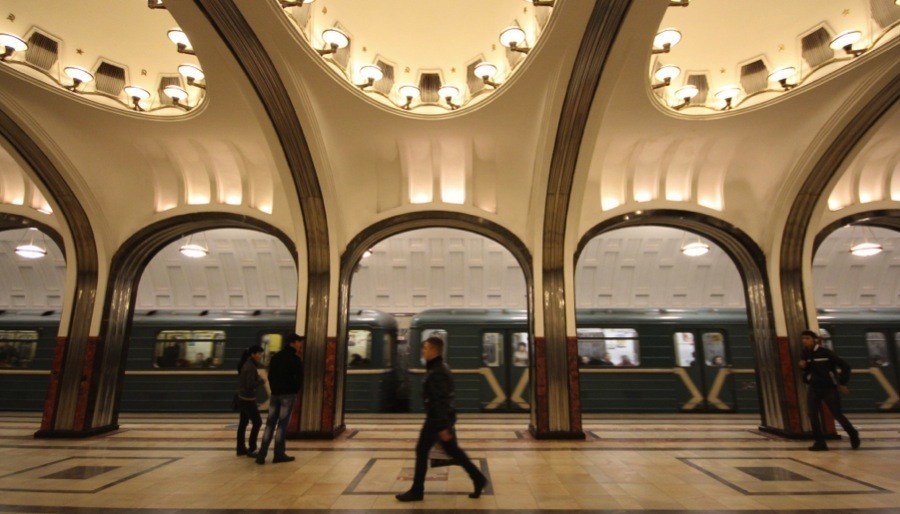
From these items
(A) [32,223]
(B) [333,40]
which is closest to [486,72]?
(B) [333,40]

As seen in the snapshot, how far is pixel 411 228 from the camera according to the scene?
326 inches

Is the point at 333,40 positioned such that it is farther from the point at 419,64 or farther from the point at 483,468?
the point at 483,468

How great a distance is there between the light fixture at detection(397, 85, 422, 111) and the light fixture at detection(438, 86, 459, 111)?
33cm

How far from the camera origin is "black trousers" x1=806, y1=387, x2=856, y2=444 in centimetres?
603

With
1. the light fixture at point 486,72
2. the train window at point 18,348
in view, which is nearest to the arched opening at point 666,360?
the light fixture at point 486,72

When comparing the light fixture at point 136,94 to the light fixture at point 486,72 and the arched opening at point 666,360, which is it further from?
the arched opening at point 666,360

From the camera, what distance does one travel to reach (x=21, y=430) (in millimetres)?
7961

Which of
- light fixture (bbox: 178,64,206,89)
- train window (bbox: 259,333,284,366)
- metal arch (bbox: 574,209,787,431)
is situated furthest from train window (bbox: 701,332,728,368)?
light fixture (bbox: 178,64,206,89)

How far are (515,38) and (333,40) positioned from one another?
2.08m

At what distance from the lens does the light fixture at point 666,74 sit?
611 centimetres

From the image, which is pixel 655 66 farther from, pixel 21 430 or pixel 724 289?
pixel 21 430

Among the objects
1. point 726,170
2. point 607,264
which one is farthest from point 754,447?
point 607,264

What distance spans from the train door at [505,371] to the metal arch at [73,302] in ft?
22.6

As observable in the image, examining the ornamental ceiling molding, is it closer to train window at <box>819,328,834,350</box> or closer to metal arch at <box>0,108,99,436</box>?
metal arch at <box>0,108,99,436</box>
